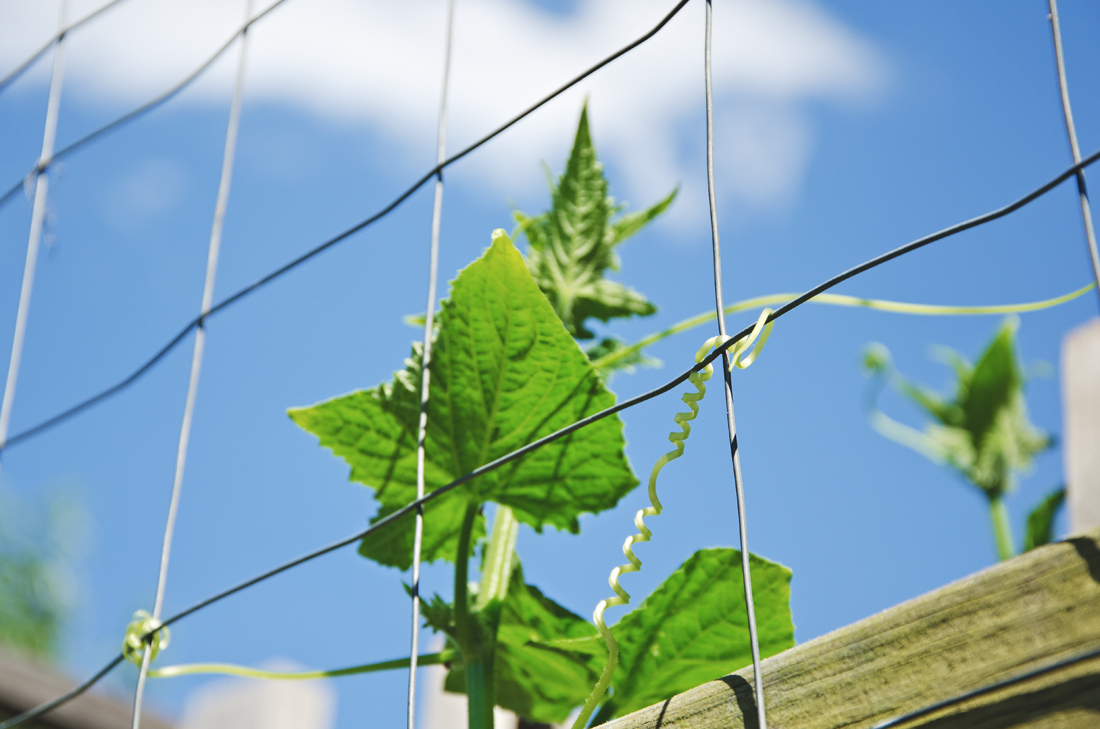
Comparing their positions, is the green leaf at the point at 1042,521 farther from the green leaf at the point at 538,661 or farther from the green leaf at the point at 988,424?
the green leaf at the point at 538,661

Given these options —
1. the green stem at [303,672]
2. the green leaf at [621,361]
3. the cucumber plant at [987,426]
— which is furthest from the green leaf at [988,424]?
the green stem at [303,672]

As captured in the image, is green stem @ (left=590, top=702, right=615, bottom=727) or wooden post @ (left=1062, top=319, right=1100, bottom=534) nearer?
green stem @ (left=590, top=702, right=615, bottom=727)

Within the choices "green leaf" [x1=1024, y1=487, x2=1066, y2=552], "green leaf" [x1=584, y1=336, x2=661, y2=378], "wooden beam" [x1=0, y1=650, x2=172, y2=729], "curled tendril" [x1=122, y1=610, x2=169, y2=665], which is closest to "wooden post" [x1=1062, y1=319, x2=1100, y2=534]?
"green leaf" [x1=1024, y1=487, x2=1066, y2=552]

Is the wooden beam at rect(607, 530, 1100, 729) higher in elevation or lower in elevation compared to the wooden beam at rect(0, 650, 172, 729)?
lower

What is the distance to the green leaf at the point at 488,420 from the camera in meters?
0.51

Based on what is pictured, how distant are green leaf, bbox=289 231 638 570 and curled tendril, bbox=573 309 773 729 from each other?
0.29 feet

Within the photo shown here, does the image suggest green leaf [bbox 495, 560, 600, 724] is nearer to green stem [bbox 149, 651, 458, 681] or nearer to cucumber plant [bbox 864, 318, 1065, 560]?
green stem [bbox 149, 651, 458, 681]

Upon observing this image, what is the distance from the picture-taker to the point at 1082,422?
854 mm

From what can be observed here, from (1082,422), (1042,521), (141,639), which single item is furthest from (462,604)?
(1082,422)

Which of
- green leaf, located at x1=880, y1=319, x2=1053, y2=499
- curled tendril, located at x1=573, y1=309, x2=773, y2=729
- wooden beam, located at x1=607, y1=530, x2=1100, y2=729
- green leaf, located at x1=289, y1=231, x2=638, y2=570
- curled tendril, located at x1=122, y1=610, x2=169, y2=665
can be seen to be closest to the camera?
wooden beam, located at x1=607, y1=530, x2=1100, y2=729

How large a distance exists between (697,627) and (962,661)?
210 millimetres

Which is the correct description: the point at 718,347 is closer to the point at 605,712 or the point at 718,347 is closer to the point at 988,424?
the point at 605,712

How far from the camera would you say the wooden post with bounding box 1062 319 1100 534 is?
797 mm

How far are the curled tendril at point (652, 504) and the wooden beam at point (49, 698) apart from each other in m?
0.96
